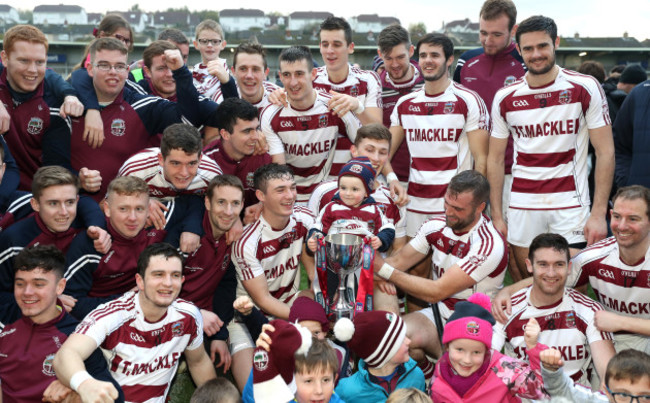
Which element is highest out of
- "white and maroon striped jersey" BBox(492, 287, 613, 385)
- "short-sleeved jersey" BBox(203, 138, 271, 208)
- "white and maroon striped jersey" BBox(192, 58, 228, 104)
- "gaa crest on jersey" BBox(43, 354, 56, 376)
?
"white and maroon striped jersey" BBox(192, 58, 228, 104)

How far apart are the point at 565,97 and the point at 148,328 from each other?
12.4ft


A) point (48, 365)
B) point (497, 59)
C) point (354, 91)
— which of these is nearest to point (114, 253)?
point (48, 365)

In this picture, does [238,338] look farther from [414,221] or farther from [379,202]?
[414,221]

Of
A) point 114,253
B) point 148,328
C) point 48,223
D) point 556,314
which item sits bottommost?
point 556,314

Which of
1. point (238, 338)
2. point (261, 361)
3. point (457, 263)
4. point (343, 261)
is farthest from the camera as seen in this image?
point (238, 338)

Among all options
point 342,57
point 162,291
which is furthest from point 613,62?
point 162,291

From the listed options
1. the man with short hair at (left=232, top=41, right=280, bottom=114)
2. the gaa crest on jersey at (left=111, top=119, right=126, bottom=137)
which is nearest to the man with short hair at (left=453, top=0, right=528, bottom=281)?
the man with short hair at (left=232, top=41, right=280, bottom=114)

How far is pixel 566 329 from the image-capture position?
4574 mm

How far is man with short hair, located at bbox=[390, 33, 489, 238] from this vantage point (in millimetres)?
5801

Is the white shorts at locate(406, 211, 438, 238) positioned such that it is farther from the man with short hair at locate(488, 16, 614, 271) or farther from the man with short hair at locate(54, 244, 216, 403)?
the man with short hair at locate(54, 244, 216, 403)

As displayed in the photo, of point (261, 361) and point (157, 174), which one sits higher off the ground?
point (157, 174)

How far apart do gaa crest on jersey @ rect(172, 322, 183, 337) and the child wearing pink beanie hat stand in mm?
1771

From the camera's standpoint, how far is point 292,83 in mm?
5898

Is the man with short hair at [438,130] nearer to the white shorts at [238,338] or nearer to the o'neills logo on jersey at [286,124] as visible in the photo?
the o'neills logo on jersey at [286,124]
